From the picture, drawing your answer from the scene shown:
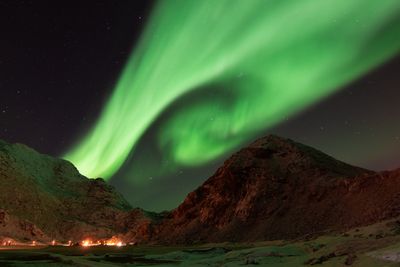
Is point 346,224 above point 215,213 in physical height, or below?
below

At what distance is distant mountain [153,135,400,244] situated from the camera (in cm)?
11456

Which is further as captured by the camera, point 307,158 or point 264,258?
point 307,158

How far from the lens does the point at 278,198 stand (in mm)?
142375

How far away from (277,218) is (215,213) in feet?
91.4

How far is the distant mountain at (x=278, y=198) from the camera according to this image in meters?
115

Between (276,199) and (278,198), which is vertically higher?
(278,198)

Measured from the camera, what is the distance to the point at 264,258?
171 feet

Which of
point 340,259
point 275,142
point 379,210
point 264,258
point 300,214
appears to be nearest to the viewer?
point 340,259

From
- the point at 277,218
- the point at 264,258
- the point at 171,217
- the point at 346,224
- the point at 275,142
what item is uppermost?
the point at 275,142

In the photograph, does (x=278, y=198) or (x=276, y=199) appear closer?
(x=278, y=198)

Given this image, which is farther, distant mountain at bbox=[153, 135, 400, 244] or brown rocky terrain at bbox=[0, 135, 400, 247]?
brown rocky terrain at bbox=[0, 135, 400, 247]

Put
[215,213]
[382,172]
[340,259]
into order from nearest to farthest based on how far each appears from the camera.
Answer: [340,259] → [382,172] → [215,213]

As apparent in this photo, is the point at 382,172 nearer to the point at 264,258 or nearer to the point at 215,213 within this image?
the point at 215,213

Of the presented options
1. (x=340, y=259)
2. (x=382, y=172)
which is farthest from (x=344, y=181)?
(x=340, y=259)
